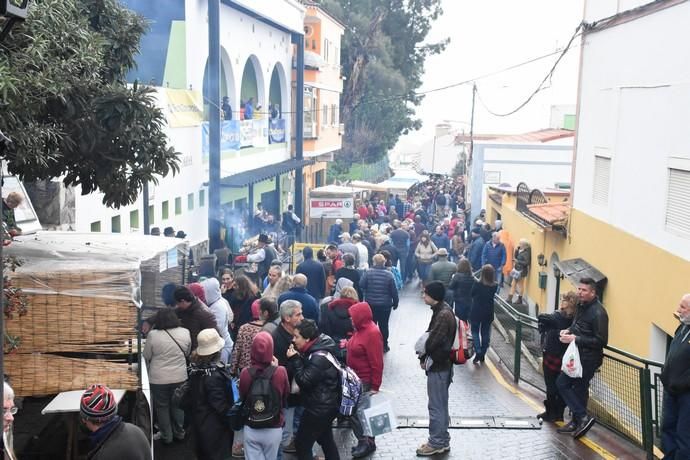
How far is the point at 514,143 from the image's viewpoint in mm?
37781

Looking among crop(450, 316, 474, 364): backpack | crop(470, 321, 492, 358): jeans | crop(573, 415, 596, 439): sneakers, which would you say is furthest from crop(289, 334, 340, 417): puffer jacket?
crop(470, 321, 492, 358): jeans

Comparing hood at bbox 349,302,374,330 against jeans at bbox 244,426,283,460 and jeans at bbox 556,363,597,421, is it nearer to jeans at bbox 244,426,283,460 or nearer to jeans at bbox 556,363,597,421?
jeans at bbox 244,426,283,460

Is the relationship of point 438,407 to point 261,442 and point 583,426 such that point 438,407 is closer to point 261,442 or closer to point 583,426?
point 583,426

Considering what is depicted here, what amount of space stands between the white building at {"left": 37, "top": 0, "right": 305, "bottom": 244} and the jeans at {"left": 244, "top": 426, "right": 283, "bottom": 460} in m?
7.85

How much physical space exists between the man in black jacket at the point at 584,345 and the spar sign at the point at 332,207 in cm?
1917

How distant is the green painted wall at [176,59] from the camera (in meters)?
22.5

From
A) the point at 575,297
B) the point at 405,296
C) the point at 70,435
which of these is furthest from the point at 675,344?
the point at 405,296

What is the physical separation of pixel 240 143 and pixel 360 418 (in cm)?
2248

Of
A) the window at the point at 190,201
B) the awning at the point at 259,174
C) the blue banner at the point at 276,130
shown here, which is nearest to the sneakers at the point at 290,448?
the window at the point at 190,201

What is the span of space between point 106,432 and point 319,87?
3904 centimetres

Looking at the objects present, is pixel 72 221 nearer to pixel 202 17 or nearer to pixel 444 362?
pixel 444 362

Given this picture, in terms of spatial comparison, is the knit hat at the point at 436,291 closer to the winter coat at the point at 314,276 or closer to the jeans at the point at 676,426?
the jeans at the point at 676,426

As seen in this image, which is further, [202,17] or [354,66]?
[354,66]

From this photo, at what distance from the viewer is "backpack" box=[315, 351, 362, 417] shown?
772cm
